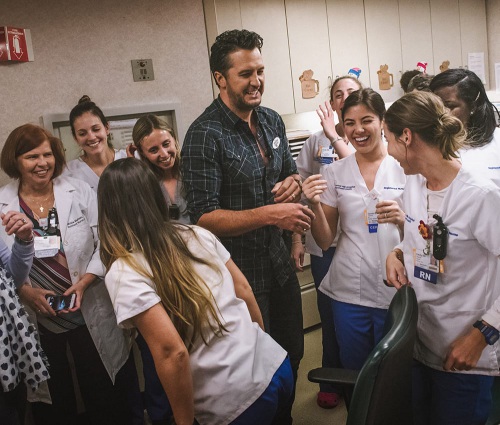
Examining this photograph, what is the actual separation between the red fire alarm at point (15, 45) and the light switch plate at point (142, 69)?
0.56 meters

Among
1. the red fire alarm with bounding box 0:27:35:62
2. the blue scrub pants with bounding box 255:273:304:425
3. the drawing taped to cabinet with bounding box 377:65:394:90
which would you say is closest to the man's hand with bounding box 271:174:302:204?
the blue scrub pants with bounding box 255:273:304:425

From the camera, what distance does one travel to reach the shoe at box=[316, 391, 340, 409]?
8.73 ft

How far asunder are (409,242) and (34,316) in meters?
1.57

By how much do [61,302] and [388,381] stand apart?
1505mm

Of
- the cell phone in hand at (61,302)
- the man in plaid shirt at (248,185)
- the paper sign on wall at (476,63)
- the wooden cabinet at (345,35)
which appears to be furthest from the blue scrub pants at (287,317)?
the paper sign on wall at (476,63)

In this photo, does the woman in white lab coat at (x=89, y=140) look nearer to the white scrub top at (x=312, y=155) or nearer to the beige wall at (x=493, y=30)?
the white scrub top at (x=312, y=155)

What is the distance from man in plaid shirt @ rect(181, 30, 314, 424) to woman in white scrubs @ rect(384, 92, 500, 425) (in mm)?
458

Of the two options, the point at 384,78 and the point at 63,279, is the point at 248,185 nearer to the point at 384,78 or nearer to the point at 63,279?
the point at 63,279

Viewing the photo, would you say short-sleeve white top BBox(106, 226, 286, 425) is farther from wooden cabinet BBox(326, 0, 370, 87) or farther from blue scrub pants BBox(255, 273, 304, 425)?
wooden cabinet BBox(326, 0, 370, 87)

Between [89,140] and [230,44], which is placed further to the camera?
[89,140]

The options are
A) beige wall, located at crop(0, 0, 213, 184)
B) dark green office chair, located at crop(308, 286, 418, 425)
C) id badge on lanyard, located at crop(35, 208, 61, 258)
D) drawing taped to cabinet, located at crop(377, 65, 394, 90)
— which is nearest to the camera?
dark green office chair, located at crop(308, 286, 418, 425)

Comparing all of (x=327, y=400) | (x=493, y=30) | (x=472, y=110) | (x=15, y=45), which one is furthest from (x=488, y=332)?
(x=493, y=30)

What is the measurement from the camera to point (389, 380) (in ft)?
3.87

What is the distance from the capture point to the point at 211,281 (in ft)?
4.96
